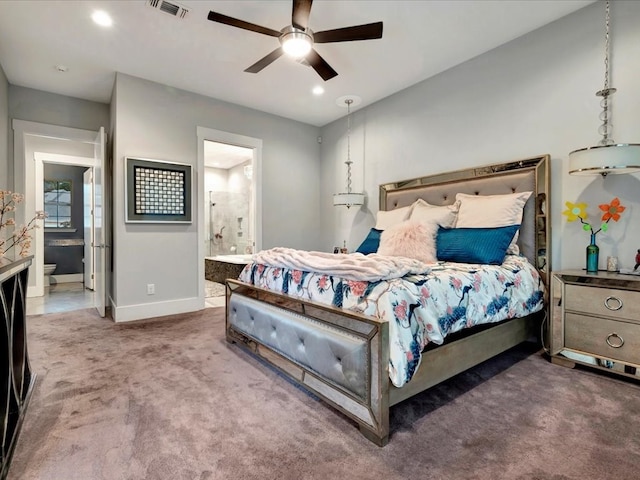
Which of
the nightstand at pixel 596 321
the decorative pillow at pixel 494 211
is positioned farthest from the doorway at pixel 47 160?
the nightstand at pixel 596 321

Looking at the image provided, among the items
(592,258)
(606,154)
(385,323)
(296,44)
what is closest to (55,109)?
(296,44)

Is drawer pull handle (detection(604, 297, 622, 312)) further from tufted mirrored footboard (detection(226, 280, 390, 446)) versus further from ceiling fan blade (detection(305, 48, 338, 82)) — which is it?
ceiling fan blade (detection(305, 48, 338, 82))

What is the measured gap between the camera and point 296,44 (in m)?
2.43

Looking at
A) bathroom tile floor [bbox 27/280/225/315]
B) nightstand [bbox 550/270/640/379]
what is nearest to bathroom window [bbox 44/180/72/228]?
bathroom tile floor [bbox 27/280/225/315]

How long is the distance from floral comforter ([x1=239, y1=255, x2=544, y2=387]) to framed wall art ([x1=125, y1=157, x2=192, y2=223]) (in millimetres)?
1915

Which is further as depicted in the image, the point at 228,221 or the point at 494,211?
the point at 228,221

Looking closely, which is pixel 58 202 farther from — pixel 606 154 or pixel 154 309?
pixel 606 154

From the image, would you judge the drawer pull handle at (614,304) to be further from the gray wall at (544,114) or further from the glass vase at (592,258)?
the gray wall at (544,114)

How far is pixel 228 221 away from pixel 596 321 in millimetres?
6720

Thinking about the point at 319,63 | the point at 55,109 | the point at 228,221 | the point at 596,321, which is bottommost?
the point at 596,321

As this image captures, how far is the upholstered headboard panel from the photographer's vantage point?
2736mm

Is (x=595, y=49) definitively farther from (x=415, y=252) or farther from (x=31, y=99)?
(x=31, y=99)

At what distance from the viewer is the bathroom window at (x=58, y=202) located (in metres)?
6.36

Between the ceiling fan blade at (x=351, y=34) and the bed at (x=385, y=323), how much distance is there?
5.30 ft
